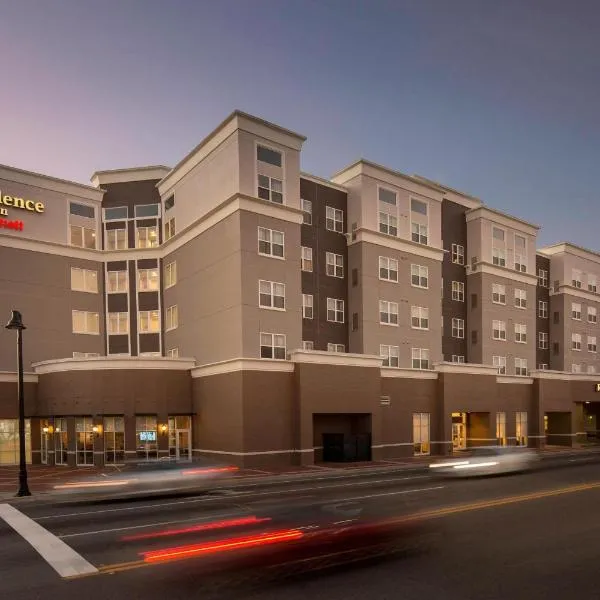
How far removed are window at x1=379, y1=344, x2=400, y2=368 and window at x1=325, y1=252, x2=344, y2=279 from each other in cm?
600

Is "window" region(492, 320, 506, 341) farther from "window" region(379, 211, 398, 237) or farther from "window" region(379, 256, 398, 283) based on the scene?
"window" region(379, 211, 398, 237)

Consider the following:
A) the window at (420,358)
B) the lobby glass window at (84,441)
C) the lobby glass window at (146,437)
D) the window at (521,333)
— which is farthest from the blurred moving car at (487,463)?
the window at (521,333)

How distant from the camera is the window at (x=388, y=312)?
39688 mm

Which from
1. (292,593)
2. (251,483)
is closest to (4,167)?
(251,483)

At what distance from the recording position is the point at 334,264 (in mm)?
39438

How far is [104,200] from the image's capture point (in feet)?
136

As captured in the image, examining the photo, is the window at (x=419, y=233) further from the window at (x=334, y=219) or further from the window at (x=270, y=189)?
the window at (x=270, y=189)

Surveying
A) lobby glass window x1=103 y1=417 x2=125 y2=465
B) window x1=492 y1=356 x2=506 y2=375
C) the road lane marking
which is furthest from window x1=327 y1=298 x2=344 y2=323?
the road lane marking

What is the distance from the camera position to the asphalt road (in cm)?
955

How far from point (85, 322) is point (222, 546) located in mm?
31034

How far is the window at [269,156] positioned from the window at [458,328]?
21.4m

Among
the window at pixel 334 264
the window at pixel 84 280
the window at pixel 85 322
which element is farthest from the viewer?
the window at pixel 84 280

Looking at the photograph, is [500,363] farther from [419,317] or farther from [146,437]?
[146,437]

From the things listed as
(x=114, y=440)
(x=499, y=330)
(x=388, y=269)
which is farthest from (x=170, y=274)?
(x=499, y=330)
